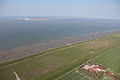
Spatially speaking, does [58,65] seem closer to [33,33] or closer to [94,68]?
[94,68]

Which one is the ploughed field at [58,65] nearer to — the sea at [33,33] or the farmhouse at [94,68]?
the farmhouse at [94,68]

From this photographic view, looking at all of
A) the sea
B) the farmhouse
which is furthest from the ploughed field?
the sea

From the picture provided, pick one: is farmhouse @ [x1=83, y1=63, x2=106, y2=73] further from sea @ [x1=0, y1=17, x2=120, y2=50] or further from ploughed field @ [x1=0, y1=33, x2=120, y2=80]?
sea @ [x1=0, y1=17, x2=120, y2=50]

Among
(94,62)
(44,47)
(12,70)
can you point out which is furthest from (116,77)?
(44,47)

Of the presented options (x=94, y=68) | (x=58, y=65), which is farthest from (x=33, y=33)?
(x=94, y=68)

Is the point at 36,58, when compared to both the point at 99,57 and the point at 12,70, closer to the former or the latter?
the point at 12,70

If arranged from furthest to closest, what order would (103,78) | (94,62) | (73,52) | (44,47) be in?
(44,47)
(73,52)
(94,62)
(103,78)

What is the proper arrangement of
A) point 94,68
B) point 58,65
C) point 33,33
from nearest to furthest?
point 94,68, point 58,65, point 33,33

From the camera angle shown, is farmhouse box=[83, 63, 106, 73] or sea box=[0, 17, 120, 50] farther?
sea box=[0, 17, 120, 50]
